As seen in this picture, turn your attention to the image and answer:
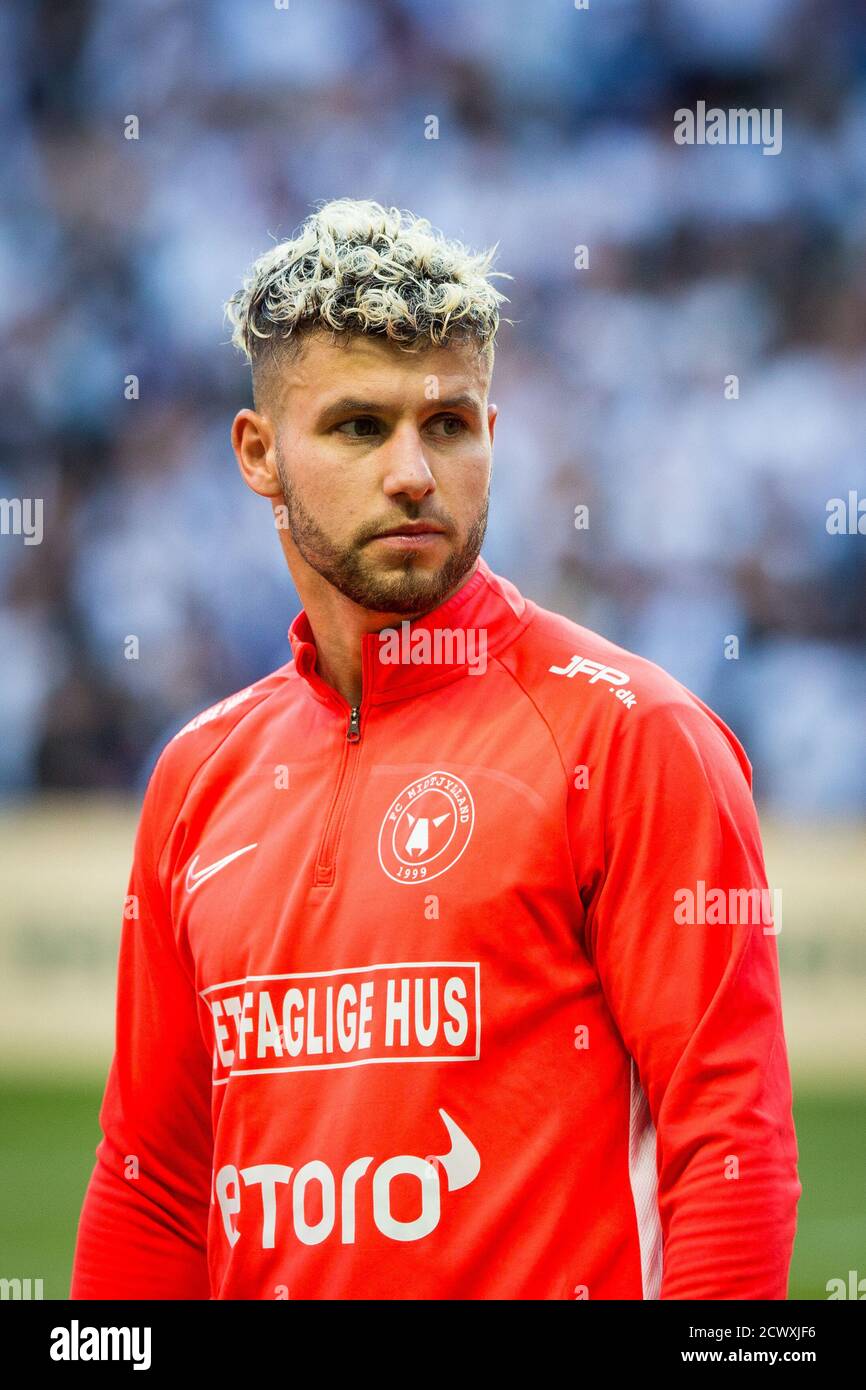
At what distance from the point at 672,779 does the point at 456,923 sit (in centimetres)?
26

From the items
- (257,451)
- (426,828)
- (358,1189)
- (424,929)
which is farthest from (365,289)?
(358,1189)

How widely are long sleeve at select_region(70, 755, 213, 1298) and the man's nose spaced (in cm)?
52

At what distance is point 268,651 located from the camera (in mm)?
7027

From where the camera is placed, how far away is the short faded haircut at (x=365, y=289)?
1818 millimetres

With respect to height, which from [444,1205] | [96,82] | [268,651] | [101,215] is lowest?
[444,1205]

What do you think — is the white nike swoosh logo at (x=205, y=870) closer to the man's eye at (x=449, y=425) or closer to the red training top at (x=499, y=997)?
the red training top at (x=499, y=997)

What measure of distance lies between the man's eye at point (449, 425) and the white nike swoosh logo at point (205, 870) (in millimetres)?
501

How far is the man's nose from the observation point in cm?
180

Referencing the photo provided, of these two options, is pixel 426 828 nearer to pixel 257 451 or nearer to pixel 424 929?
pixel 424 929

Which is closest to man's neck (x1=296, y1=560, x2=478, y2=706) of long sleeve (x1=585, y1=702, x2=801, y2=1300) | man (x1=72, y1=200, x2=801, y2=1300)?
man (x1=72, y1=200, x2=801, y2=1300)

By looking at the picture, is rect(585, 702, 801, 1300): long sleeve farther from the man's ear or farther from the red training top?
the man's ear

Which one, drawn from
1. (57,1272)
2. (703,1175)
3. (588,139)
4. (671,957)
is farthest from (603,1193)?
(588,139)

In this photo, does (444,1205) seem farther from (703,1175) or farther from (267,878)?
(267,878)

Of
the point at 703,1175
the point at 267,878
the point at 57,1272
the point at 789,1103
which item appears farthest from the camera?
the point at 57,1272
